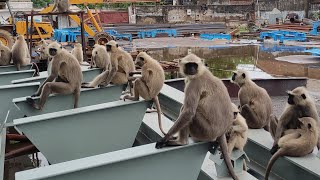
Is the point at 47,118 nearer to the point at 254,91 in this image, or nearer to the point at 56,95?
the point at 56,95

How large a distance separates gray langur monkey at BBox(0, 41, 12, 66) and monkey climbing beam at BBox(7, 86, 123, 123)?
10.1 feet

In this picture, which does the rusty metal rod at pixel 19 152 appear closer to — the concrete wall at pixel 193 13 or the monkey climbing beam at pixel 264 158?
the monkey climbing beam at pixel 264 158

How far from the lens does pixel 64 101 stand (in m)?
6.20

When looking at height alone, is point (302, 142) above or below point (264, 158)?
above

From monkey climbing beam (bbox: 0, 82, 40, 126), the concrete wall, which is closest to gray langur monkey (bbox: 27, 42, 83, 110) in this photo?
monkey climbing beam (bbox: 0, 82, 40, 126)

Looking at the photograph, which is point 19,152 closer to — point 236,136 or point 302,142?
point 236,136

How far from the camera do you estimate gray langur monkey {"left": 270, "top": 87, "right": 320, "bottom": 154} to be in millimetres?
4566

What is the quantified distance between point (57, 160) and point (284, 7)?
3551cm

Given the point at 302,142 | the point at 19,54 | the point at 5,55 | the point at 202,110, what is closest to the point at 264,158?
the point at 302,142

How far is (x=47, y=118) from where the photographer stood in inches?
190

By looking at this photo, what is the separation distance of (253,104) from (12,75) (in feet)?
16.4

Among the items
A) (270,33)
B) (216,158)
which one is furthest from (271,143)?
(270,33)

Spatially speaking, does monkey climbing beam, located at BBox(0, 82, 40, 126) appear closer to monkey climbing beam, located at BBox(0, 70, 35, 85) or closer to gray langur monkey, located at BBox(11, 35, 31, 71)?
monkey climbing beam, located at BBox(0, 70, 35, 85)

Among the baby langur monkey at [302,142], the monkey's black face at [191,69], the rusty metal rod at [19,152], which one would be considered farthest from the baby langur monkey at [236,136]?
the rusty metal rod at [19,152]
